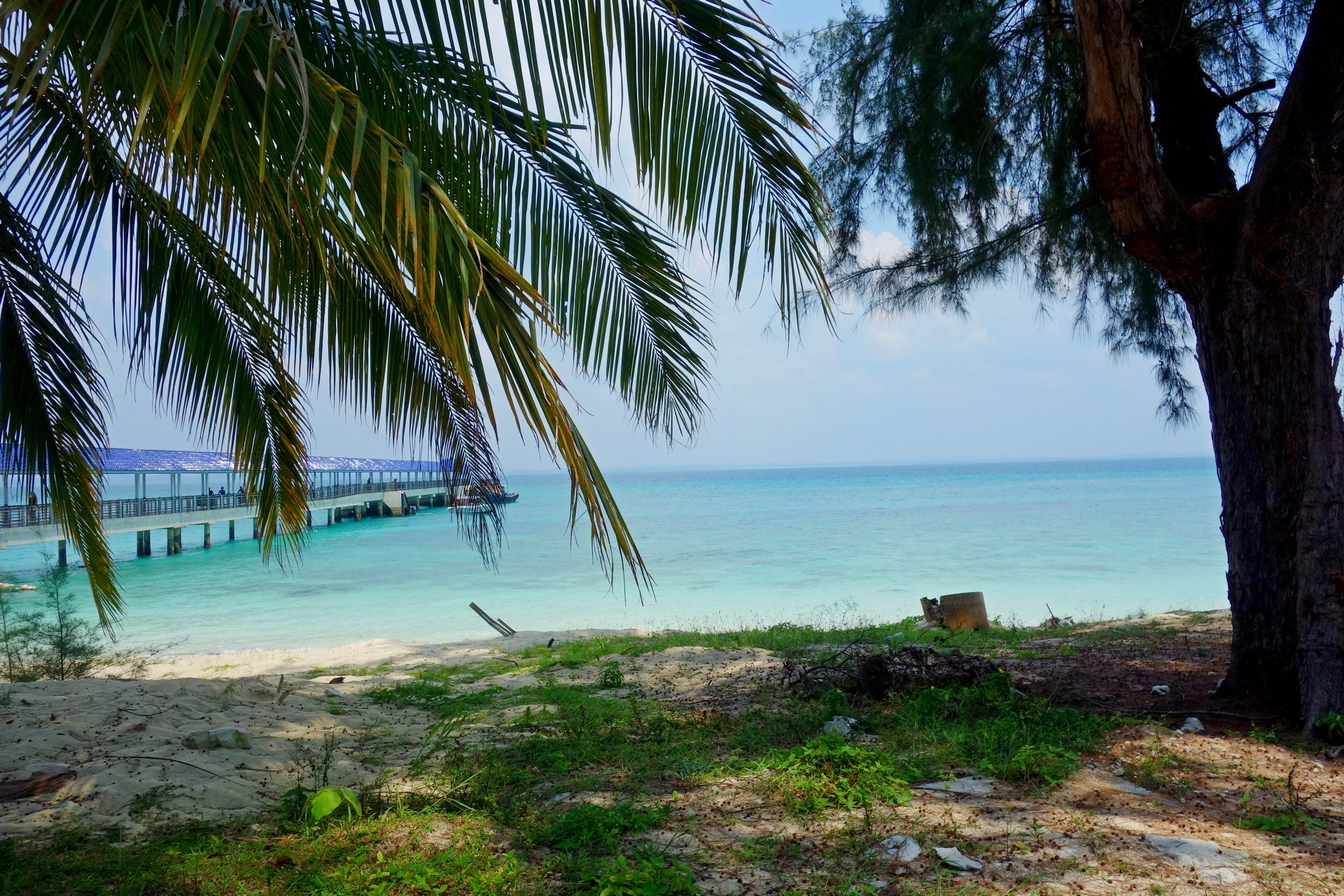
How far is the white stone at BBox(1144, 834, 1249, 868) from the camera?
2.57 m

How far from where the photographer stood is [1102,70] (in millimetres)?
3982

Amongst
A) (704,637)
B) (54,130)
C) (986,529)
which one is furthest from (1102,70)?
(986,529)

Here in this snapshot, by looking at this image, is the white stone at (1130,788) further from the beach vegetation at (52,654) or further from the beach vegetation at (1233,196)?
the beach vegetation at (52,654)

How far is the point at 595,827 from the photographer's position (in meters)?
2.83

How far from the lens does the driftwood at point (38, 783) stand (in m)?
3.18

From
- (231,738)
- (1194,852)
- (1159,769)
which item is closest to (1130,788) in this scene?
(1159,769)

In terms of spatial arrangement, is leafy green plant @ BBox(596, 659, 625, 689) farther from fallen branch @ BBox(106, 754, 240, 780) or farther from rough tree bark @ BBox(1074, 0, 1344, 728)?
rough tree bark @ BBox(1074, 0, 1344, 728)

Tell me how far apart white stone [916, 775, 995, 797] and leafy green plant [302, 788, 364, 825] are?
2.16 m

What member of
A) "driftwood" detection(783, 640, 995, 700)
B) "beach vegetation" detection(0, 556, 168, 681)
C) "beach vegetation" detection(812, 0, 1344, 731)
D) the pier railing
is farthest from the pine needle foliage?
the pier railing

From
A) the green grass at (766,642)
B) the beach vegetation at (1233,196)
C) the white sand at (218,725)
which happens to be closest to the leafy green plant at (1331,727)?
the beach vegetation at (1233,196)

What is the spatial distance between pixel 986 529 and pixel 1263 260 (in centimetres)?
2983

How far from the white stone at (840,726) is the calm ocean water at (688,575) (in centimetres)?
474

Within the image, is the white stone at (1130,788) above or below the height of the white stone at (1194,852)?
below

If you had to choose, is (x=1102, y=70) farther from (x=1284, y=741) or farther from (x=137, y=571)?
(x=137, y=571)
